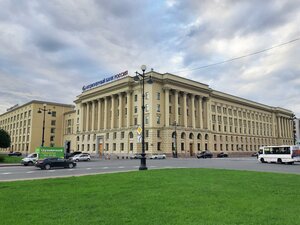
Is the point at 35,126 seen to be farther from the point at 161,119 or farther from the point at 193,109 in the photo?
the point at 193,109

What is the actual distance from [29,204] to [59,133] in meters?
Answer: 112

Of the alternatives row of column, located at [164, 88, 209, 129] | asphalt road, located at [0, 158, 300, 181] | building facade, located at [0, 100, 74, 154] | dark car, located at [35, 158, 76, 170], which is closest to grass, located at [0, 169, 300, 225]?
asphalt road, located at [0, 158, 300, 181]

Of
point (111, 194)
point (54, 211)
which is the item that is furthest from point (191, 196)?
point (54, 211)

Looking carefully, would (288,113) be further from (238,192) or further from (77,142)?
(238,192)

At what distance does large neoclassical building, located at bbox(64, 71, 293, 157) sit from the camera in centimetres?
7388

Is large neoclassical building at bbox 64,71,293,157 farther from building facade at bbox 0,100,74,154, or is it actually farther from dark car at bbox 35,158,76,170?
dark car at bbox 35,158,76,170

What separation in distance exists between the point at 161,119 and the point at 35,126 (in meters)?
58.7

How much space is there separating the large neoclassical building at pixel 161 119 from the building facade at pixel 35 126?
4.18 metres

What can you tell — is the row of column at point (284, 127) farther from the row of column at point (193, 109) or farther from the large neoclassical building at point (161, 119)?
the row of column at point (193, 109)

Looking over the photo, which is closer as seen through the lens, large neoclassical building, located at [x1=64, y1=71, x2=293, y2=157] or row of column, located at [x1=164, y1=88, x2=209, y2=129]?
large neoclassical building, located at [x1=64, y1=71, x2=293, y2=157]

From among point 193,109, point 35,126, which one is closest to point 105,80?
point 193,109

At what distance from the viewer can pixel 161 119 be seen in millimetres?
74562

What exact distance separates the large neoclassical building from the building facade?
418cm

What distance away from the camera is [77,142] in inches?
3888
